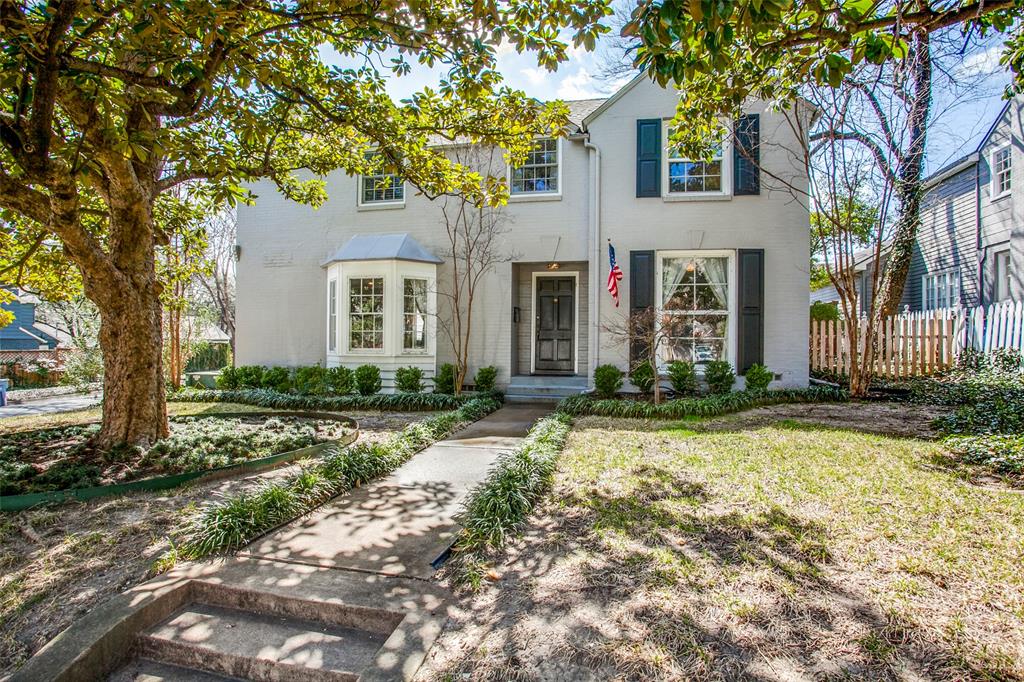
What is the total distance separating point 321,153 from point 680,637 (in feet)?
23.7

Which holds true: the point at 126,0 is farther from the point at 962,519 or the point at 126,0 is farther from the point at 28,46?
the point at 962,519

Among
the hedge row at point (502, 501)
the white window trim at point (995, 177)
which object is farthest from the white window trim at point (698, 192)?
the white window trim at point (995, 177)

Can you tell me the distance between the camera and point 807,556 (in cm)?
293

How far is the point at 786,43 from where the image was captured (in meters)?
3.85

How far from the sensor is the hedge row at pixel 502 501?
3146 millimetres

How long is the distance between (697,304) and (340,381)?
757 centimetres

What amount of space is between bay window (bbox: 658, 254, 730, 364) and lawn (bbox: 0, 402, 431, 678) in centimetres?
783

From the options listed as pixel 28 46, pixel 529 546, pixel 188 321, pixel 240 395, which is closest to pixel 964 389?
pixel 529 546

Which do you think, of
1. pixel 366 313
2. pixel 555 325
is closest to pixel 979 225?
pixel 555 325

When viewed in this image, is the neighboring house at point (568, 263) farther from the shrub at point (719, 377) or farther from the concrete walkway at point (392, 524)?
the concrete walkway at point (392, 524)

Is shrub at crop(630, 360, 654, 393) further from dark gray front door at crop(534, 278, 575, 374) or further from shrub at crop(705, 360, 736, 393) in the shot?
dark gray front door at crop(534, 278, 575, 374)

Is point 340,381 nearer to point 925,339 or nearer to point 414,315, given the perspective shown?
point 414,315

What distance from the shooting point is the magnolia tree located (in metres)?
3.54

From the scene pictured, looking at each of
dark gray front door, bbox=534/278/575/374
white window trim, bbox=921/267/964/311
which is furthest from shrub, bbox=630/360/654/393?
white window trim, bbox=921/267/964/311
